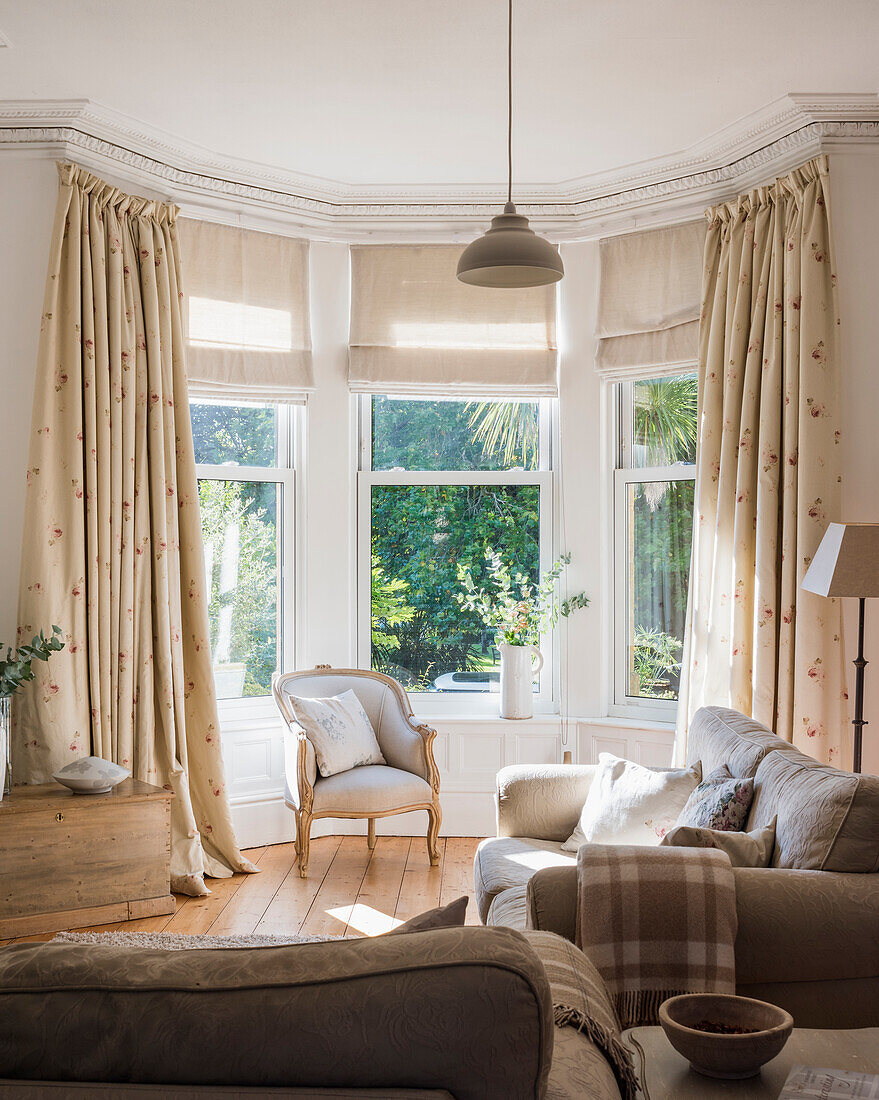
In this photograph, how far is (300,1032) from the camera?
1.01 m

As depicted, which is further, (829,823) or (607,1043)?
(829,823)

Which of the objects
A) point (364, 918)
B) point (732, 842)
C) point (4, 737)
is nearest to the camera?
point (732, 842)

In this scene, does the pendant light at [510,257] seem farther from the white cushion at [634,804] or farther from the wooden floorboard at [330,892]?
the wooden floorboard at [330,892]

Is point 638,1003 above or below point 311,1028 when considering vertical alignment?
below

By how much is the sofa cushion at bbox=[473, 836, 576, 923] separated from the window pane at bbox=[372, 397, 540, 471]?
2.45 m

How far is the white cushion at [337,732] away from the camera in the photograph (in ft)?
14.5

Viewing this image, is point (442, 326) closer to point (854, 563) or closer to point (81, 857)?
point (854, 563)

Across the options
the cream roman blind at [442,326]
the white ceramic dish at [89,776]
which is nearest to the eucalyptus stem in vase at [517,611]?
the cream roman blind at [442,326]

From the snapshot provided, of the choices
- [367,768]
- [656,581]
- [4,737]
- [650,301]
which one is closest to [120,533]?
[4,737]

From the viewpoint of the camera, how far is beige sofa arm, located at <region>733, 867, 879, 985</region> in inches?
80.6

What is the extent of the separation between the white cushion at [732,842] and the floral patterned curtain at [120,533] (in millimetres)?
2637

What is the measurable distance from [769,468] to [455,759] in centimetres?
217

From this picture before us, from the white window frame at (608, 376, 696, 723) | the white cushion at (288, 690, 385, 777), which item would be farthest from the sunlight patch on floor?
the white window frame at (608, 376, 696, 723)

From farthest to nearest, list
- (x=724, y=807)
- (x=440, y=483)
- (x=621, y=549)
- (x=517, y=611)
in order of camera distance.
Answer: (x=440, y=483)
(x=621, y=549)
(x=517, y=611)
(x=724, y=807)
